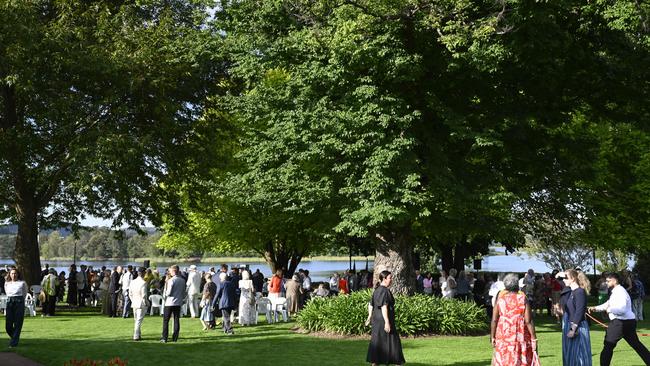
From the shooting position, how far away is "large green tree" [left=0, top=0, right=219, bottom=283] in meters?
25.2

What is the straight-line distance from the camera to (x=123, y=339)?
1759 centimetres

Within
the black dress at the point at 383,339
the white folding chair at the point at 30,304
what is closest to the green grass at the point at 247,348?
the black dress at the point at 383,339

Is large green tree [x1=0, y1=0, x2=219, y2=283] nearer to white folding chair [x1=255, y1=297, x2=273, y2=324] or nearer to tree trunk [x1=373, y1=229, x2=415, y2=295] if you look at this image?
white folding chair [x1=255, y1=297, x2=273, y2=324]

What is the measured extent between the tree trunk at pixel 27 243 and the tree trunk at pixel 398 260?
14.8 metres

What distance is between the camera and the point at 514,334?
996cm

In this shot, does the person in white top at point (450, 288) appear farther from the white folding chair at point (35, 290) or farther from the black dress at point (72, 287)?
the black dress at point (72, 287)

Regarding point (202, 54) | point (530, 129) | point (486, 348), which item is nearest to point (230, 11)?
point (202, 54)

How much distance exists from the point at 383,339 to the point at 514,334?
2527mm

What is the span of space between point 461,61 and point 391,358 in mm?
9450

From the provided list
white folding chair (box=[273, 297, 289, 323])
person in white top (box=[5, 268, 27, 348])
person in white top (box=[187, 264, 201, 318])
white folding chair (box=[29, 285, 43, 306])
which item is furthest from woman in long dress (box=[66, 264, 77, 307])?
person in white top (box=[5, 268, 27, 348])

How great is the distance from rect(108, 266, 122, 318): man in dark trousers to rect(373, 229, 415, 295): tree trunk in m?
9.52

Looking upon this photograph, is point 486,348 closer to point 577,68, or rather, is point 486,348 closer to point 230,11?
point 577,68

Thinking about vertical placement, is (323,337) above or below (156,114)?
below

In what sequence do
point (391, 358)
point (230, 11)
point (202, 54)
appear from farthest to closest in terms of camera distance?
point (202, 54) < point (230, 11) < point (391, 358)
